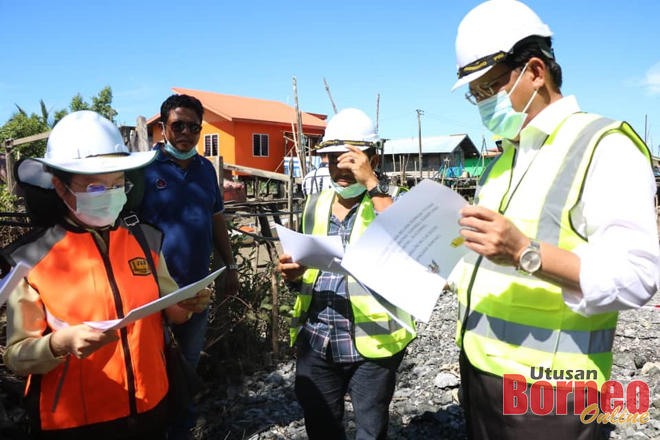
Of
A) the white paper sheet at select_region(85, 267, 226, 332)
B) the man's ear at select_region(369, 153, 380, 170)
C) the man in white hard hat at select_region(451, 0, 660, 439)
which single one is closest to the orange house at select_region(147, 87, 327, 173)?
the man's ear at select_region(369, 153, 380, 170)

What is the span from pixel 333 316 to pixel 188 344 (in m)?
1.32

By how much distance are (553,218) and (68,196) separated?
5.81 ft

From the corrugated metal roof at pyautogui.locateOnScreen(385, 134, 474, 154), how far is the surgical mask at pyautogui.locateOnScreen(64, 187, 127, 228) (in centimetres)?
3046

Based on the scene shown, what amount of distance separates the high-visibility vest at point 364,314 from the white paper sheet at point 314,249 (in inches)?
12.0

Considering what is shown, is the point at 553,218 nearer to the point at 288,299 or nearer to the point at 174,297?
the point at 174,297

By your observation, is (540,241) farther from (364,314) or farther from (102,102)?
(102,102)

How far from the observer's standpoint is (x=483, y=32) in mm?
1655

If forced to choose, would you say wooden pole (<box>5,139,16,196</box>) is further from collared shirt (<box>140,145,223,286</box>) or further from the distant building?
the distant building

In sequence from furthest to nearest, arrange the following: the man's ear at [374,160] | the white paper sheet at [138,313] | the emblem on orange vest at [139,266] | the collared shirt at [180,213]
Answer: the collared shirt at [180,213], the man's ear at [374,160], the emblem on orange vest at [139,266], the white paper sheet at [138,313]

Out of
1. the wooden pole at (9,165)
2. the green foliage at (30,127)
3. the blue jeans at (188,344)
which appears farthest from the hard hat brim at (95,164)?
the green foliage at (30,127)

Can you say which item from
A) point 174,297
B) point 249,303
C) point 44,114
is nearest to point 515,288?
point 174,297

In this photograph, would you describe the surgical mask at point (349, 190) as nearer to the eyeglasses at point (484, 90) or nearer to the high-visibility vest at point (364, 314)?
the high-visibility vest at point (364, 314)

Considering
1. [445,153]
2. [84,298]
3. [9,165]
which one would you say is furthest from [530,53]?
[445,153]

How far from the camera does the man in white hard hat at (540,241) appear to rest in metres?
1.32
